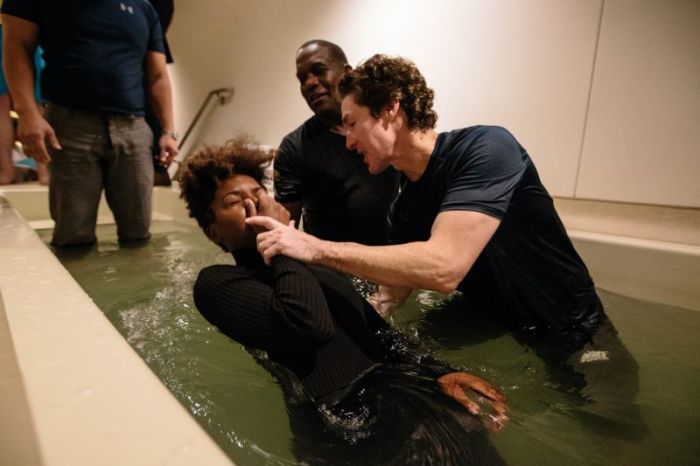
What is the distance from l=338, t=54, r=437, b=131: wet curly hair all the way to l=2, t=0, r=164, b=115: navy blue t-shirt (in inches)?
47.4

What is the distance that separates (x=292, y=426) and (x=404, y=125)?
0.73 m

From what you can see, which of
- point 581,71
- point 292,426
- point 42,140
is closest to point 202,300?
point 292,426

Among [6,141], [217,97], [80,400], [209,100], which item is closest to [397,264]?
[80,400]

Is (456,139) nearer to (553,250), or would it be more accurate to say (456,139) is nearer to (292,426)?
(553,250)

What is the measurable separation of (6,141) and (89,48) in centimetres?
179

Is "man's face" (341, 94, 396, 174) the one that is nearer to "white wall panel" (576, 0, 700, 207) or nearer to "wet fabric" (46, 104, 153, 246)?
"white wall panel" (576, 0, 700, 207)

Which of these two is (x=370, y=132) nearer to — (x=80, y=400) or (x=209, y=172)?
(x=209, y=172)

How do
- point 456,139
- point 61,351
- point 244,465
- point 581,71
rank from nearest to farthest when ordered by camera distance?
point 61,351 < point 244,465 < point 456,139 < point 581,71

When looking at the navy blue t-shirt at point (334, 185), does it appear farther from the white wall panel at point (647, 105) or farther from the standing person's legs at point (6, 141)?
the standing person's legs at point (6, 141)

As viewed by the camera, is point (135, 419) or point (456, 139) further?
point (456, 139)

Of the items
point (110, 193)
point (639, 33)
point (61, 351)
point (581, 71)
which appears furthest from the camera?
point (110, 193)

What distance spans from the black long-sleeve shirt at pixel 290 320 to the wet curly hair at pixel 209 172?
0.14 metres

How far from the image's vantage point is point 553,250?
3.15 ft

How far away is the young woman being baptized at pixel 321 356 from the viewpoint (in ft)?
2.05
